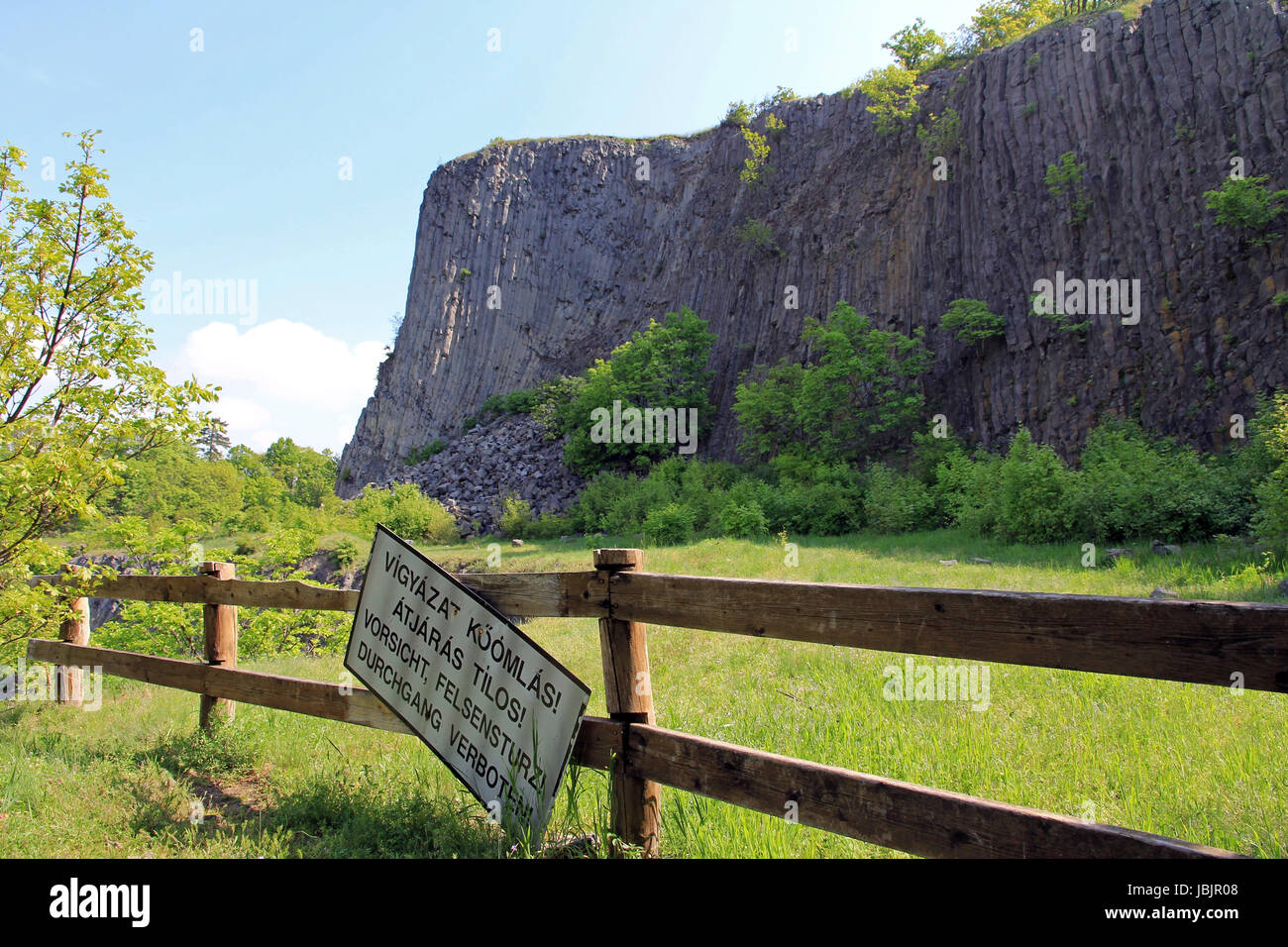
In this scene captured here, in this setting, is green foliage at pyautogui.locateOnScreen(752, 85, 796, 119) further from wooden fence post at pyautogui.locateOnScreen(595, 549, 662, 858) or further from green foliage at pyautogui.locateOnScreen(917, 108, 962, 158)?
wooden fence post at pyautogui.locateOnScreen(595, 549, 662, 858)

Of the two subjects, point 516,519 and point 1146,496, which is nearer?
point 1146,496

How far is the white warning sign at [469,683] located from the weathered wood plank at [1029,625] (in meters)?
0.89

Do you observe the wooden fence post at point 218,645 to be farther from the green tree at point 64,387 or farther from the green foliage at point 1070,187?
the green foliage at point 1070,187

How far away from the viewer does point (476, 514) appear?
39.0 metres

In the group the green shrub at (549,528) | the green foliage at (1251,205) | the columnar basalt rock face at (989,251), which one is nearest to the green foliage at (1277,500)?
the columnar basalt rock face at (989,251)

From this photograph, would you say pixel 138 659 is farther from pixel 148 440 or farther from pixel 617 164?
pixel 617 164

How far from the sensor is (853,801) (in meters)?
2.46

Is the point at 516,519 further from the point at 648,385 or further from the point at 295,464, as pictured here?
the point at 295,464

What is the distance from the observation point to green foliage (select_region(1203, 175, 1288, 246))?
17.5 m

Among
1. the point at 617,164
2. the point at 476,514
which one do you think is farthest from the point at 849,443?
the point at 617,164

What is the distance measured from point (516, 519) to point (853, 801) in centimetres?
3371

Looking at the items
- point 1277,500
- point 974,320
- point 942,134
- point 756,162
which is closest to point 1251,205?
point 974,320

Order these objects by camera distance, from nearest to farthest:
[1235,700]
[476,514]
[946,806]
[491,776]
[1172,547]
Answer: [946,806], [491,776], [1235,700], [1172,547], [476,514]
